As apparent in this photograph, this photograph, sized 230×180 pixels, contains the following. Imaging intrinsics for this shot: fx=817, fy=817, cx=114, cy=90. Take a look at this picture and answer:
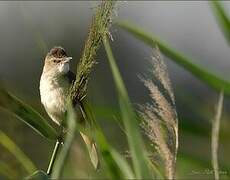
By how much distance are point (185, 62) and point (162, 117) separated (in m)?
0.25

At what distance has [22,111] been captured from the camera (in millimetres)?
2453

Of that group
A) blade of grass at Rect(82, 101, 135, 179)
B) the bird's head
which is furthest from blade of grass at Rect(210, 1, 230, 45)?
the bird's head

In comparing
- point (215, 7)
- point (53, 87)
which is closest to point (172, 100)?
point (215, 7)

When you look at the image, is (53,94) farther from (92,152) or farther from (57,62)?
(92,152)

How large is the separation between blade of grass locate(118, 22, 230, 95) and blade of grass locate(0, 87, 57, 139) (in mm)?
387

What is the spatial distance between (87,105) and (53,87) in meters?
1.56

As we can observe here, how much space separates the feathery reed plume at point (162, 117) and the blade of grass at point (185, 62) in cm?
12

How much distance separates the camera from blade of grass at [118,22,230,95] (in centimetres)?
240

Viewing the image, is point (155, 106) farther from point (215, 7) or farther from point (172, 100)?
point (215, 7)

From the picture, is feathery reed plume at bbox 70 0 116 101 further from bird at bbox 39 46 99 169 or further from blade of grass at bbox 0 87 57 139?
bird at bbox 39 46 99 169

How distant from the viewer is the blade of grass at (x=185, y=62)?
2.40 metres

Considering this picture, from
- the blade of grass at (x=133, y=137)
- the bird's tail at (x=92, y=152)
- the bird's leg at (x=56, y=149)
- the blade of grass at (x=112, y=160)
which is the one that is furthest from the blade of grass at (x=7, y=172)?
the blade of grass at (x=133, y=137)

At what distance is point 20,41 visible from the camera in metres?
30.9

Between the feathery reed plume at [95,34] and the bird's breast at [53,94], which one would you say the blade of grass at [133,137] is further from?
the bird's breast at [53,94]
